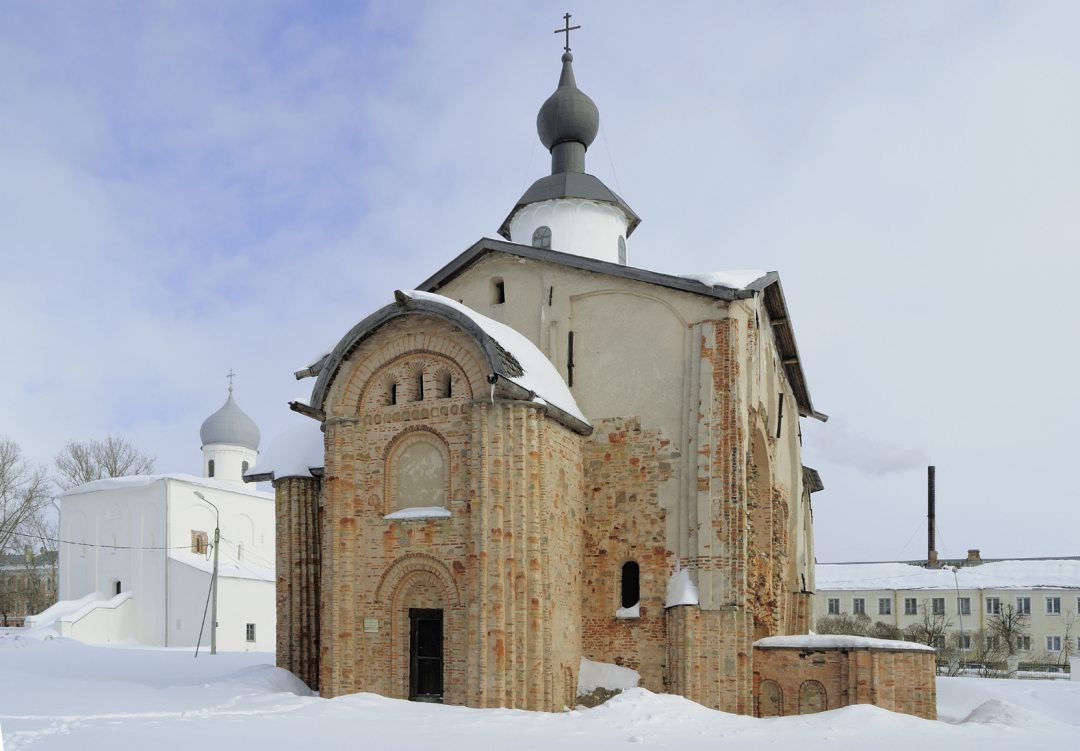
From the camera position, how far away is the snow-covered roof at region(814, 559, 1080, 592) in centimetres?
4578

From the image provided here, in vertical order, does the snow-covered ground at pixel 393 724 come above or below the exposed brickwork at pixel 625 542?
below

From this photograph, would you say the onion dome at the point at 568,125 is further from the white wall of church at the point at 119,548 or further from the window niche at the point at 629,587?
the white wall of church at the point at 119,548

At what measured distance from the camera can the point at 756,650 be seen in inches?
579

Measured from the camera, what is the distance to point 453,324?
14.0 m

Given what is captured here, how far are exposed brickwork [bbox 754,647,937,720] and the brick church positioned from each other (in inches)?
15.2

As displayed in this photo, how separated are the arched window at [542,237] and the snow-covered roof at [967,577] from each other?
3516 centimetres

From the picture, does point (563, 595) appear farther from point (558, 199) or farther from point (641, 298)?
point (558, 199)

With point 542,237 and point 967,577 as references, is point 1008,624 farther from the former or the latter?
point 542,237

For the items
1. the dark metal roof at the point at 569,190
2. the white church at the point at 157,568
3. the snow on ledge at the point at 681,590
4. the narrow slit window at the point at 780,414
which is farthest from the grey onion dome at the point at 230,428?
the snow on ledge at the point at 681,590

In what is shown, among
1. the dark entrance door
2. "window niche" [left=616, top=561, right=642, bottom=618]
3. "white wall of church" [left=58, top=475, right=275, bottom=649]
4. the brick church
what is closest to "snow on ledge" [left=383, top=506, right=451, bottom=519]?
the brick church

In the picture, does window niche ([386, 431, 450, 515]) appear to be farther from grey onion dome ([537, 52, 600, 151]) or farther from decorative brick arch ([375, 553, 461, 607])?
grey onion dome ([537, 52, 600, 151])

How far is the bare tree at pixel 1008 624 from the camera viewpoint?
4375 cm

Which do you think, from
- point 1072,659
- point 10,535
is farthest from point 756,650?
point 10,535

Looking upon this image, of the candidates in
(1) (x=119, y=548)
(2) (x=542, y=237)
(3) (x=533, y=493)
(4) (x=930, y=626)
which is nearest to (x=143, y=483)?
(1) (x=119, y=548)
